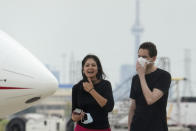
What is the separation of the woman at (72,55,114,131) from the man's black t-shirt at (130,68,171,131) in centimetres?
38

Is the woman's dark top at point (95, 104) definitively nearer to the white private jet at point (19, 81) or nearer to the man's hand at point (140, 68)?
the man's hand at point (140, 68)

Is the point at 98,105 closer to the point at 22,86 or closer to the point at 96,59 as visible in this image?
→ the point at 96,59

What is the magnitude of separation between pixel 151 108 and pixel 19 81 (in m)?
3.05

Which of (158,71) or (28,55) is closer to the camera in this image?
(158,71)

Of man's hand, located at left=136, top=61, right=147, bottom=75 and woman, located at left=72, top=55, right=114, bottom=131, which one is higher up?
man's hand, located at left=136, top=61, right=147, bottom=75

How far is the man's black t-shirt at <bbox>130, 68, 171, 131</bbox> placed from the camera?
892 cm

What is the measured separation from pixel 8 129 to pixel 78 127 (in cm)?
2079

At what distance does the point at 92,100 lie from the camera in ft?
29.7

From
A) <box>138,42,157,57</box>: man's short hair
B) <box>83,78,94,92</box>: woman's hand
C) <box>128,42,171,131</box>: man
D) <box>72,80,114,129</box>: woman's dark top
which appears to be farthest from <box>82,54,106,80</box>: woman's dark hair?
<box>138,42,157,57</box>: man's short hair

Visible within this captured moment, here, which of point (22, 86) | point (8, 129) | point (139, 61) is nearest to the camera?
point (139, 61)

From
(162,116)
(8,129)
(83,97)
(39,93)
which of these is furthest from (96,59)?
(8,129)

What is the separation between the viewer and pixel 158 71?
29.7 feet

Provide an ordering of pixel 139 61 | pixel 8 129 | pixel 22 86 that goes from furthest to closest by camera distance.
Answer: pixel 8 129 < pixel 22 86 < pixel 139 61

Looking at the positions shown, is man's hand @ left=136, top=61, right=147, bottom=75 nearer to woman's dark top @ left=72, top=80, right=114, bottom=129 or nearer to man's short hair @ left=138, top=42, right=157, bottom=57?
man's short hair @ left=138, top=42, right=157, bottom=57
